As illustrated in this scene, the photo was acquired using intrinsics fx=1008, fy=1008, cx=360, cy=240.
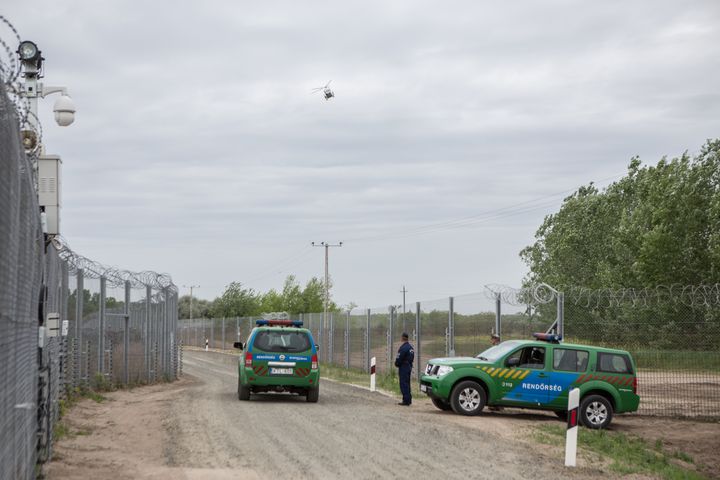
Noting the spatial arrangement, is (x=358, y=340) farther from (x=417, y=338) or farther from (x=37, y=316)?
(x=37, y=316)

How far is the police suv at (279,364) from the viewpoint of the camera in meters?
21.6

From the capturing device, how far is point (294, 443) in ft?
45.4

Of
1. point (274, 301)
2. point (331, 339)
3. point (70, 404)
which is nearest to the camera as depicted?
point (70, 404)

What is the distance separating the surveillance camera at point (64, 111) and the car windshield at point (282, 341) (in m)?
8.60

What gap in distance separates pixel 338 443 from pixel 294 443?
24.0 inches

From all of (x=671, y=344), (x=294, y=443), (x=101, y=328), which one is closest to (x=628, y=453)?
(x=294, y=443)

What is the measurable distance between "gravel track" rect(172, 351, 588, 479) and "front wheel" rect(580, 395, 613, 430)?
2.11 meters

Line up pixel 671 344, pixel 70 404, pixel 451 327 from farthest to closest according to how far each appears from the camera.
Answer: pixel 451 327 < pixel 671 344 < pixel 70 404

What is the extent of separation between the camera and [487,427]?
669 inches

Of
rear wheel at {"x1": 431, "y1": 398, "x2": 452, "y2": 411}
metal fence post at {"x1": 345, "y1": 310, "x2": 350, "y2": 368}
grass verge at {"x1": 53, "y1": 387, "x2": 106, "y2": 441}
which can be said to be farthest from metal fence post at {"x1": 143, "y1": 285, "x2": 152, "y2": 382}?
metal fence post at {"x1": 345, "y1": 310, "x2": 350, "y2": 368}

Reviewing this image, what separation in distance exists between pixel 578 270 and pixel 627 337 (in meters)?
57.4

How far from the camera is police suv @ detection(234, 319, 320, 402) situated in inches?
849

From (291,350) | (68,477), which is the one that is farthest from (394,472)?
(291,350)

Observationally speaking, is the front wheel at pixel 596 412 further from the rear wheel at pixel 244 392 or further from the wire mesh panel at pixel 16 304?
the wire mesh panel at pixel 16 304
